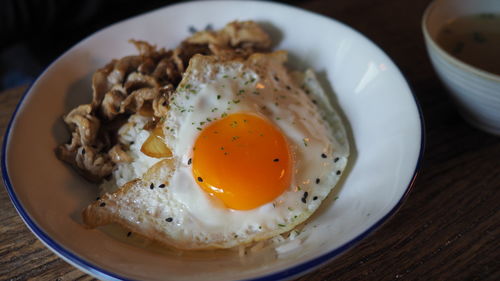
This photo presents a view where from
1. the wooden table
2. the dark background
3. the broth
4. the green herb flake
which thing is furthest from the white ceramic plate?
the dark background

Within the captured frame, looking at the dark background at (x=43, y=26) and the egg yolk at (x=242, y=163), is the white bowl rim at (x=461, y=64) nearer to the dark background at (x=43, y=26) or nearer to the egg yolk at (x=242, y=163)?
the egg yolk at (x=242, y=163)

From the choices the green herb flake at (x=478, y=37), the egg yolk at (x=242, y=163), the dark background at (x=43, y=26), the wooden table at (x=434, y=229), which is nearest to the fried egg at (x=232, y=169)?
the egg yolk at (x=242, y=163)

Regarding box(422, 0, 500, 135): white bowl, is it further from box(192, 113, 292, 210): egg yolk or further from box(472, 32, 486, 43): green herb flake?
box(192, 113, 292, 210): egg yolk

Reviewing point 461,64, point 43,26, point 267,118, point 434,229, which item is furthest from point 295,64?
point 43,26

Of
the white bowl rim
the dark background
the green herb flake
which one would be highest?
the white bowl rim

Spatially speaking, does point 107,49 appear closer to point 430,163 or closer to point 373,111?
point 373,111

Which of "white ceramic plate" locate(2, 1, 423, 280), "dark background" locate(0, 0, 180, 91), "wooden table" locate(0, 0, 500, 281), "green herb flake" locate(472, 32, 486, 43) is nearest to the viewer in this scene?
"white ceramic plate" locate(2, 1, 423, 280)

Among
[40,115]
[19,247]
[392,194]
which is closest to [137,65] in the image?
[40,115]

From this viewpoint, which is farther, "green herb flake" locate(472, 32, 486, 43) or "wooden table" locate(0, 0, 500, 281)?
"green herb flake" locate(472, 32, 486, 43)
